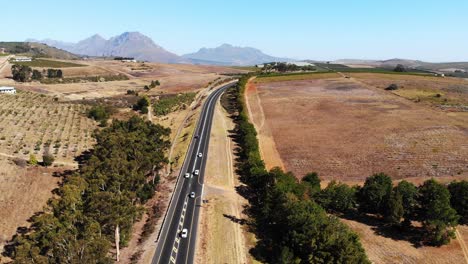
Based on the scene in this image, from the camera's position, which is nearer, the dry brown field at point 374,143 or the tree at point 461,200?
the dry brown field at point 374,143

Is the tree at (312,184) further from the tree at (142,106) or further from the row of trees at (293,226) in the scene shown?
the tree at (142,106)

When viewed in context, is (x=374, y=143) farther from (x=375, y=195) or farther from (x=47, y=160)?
(x=47, y=160)

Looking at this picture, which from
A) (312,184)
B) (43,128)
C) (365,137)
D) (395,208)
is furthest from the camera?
(365,137)

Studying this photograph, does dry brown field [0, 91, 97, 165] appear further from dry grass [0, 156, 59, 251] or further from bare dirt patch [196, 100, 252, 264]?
bare dirt patch [196, 100, 252, 264]

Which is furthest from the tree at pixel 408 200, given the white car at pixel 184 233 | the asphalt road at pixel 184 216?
the white car at pixel 184 233

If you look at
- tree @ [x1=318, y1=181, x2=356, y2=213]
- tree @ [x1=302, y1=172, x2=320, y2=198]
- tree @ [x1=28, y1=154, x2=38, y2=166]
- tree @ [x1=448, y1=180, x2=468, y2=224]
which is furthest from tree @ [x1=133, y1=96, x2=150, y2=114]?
tree @ [x1=448, y1=180, x2=468, y2=224]

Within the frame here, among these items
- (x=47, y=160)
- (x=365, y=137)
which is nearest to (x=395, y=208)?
(x=365, y=137)

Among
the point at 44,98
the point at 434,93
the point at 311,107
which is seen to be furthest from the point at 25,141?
the point at 434,93
